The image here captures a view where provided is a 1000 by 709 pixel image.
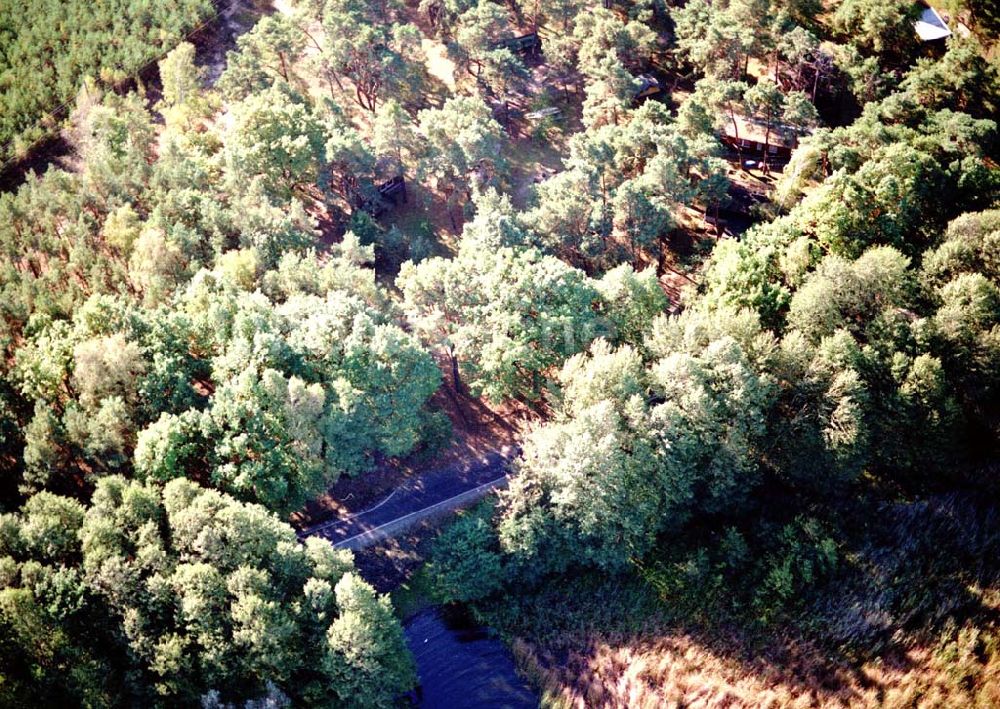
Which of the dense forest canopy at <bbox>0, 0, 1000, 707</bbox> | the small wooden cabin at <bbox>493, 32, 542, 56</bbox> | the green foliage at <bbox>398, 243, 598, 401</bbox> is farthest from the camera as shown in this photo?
the small wooden cabin at <bbox>493, 32, 542, 56</bbox>

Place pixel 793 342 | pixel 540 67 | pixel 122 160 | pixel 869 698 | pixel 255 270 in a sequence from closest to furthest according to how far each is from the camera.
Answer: pixel 869 698, pixel 793 342, pixel 255 270, pixel 122 160, pixel 540 67

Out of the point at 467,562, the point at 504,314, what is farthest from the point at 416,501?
the point at 504,314

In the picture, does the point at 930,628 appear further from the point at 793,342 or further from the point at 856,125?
the point at 856,125

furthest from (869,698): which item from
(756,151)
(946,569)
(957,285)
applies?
(756,151)

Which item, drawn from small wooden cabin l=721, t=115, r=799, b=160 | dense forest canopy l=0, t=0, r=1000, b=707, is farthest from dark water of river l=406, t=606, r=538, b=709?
small wooden cabin l=721, t=115, r=799, b=160

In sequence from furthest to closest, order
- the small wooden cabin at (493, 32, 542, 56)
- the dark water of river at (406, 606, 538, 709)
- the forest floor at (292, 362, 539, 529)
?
the small wooden cabin at (493, 32, 542, 56) < the forest floor at (292, 362, 539, 529) < the dark water of river at (406, 606, 538, 709)

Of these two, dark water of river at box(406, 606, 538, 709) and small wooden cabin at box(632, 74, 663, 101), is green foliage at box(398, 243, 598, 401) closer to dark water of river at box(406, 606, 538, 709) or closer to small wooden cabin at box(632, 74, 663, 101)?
dark water of river at box(406, 606, 538, 709)

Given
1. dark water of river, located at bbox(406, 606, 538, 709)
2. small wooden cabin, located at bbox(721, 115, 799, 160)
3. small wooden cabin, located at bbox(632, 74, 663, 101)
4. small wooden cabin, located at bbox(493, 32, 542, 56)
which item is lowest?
dark water of river, located at bbox(406, 606, 538, 709)
